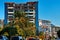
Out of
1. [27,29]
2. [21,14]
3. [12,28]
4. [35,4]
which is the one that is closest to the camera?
[12,28]

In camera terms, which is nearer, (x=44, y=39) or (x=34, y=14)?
(x=44, y=39)

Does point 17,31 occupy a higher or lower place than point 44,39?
higher

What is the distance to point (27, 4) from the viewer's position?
505 ft

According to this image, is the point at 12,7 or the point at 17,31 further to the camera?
the point at 12,7

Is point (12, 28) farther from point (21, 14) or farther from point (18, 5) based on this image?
point (18, 5)

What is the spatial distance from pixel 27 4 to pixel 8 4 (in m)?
11.8

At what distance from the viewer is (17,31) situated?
58.2m

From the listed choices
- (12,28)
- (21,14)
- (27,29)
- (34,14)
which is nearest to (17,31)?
(12,28)

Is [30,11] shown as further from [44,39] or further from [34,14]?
[44,39]

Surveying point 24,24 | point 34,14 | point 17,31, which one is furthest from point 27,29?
point 34,14

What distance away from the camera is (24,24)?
7112cm

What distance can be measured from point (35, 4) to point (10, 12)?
16.1 metres

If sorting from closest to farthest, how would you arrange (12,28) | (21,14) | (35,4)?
(12,28) < (21,14) < (35,4)

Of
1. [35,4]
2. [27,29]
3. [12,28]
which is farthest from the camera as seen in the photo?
[35,4]
